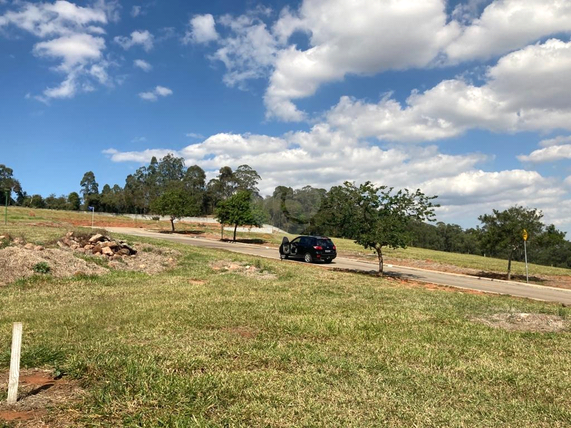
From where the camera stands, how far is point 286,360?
5.86 m

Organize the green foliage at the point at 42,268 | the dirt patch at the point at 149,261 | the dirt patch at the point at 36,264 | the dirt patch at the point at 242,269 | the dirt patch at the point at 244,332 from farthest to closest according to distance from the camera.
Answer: the dirt patch at the point at 149,261
the dirt patch at the point at 242,269
the green foliage at the point at 42,268
the dirt patch at the point at 36,264
the dirt patch at the point at 244,332

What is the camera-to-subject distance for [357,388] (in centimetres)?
488

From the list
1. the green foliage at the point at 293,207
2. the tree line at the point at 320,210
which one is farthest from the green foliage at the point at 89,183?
the green foliage at the point at 293,207

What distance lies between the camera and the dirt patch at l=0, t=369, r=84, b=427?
3.89m

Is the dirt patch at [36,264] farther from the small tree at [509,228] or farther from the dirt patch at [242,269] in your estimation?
the small tree at [509,228]

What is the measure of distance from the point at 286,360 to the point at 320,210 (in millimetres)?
20304

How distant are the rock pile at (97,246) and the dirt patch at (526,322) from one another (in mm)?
14661

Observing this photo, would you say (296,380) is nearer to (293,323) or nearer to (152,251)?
(293,323)

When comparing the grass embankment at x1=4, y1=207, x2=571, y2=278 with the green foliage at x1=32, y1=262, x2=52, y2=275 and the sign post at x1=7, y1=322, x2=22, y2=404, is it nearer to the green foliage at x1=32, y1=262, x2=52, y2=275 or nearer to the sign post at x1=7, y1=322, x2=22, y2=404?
the green foliage at x1=32, y1=262, x2=52, y2=275

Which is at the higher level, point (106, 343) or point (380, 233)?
point (380, 233)

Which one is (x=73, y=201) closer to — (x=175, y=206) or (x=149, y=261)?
(x=175, y=206)

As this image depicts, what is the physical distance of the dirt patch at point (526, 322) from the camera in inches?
353

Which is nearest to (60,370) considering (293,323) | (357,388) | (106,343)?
(106,343)

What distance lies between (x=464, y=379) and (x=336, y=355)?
1.73 m
